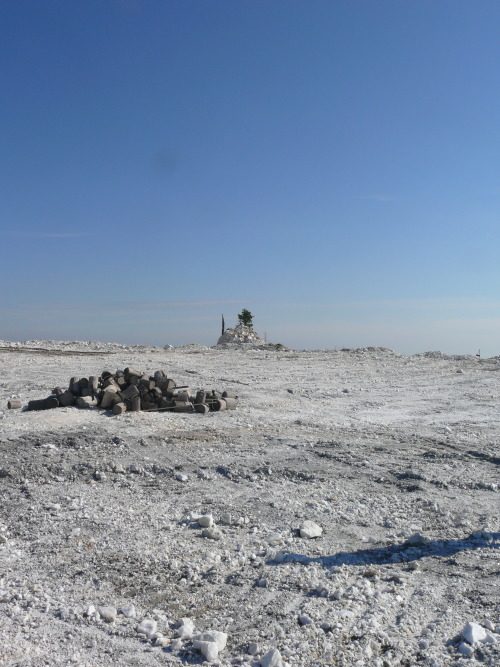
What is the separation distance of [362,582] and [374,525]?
4.32 feet

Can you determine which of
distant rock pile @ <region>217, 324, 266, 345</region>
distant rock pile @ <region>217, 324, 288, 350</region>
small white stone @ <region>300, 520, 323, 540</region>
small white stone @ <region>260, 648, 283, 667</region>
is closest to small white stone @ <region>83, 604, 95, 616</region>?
small white stone @ <region>260, 648, 283, 667</region>

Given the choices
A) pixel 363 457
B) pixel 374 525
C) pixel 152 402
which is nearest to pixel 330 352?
pixel 152 402

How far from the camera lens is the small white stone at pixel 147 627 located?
12.3ft

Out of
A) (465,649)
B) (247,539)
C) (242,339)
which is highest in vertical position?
(242,339)

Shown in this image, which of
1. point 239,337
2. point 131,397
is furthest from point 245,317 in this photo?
point 131,397

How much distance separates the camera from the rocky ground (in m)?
3.70

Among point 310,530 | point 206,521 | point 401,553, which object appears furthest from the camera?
point 206,521

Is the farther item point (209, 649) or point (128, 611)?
point (128, 611)

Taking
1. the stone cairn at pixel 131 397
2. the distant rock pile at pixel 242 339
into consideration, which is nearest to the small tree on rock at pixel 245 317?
the distant rock pile at pixel 242 339

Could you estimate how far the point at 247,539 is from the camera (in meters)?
5.26

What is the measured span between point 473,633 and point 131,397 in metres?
7.17

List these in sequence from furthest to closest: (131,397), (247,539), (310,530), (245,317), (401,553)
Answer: (245,317), (131,397), (310,530), (247,539), (401,553)

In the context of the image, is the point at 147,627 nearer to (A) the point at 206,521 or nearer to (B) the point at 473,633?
(A) the point at 206,521

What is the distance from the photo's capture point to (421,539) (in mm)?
5277
